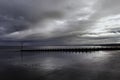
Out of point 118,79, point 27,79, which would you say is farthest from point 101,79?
point 27,79

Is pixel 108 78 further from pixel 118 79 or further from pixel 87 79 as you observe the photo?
pixel 87 79

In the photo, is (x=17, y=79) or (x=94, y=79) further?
(x=17, y=79)

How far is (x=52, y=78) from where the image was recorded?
645 inches

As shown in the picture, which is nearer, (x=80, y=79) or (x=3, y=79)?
(x=80, y=79)

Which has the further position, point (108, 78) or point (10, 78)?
point (10, 78)

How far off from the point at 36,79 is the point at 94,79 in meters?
8.14

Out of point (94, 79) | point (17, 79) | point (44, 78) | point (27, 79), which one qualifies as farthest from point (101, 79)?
point (17, 79)

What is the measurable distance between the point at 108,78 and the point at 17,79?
13170 millimetres

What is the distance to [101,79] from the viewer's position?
15398 millimetres

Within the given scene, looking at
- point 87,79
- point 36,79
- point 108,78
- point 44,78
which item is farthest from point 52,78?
point 108,78

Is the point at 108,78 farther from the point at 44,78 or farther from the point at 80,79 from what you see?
the point at 44,78

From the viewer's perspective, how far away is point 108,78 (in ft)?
52.2

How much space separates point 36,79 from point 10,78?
168 inches

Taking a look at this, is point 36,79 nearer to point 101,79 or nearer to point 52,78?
point 52,78
